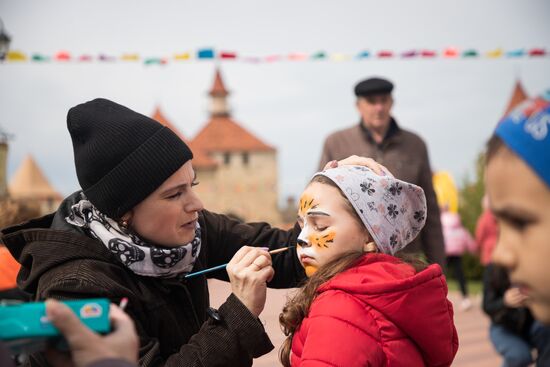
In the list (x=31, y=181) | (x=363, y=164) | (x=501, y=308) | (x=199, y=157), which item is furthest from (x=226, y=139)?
(x=363, y=164)

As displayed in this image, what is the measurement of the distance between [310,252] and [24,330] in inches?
43.9

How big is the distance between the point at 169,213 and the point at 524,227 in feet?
4.53

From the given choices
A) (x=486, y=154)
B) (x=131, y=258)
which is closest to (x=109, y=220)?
(x=131, y=258)

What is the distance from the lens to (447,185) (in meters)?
13.5

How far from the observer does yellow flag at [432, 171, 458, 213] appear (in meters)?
13.0

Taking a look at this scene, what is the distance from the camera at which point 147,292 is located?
7.41 ft

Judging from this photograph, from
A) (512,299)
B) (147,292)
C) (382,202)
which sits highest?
(382,202)

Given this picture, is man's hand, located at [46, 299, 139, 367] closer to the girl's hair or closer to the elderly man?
the girl's hair

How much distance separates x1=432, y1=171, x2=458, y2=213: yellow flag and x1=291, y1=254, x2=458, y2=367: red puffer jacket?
10.9m

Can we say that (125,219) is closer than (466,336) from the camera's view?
Yes

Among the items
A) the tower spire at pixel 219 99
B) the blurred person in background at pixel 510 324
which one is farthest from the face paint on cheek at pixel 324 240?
the tower spire at pixel 219 99

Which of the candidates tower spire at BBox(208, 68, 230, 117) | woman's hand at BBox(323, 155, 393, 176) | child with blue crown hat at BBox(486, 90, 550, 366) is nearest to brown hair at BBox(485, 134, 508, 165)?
child with blue crown hat at BBox(486, 90, 550, 366)

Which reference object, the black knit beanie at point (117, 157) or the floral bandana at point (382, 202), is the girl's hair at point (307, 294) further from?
the black knit beanie at point (117, 157)

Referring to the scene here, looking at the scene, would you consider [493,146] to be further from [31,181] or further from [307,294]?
[31,181]
